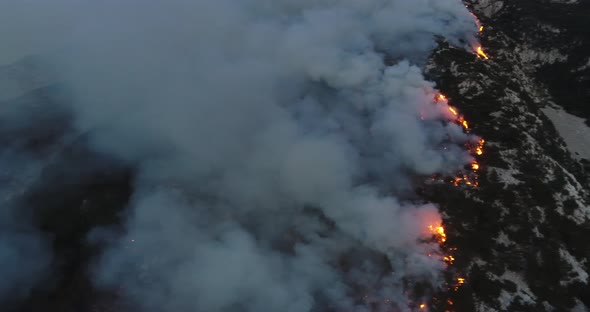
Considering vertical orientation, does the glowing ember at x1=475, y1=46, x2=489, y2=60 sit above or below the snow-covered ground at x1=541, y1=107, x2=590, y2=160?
above

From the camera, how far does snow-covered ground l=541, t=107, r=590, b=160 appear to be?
2398 inches

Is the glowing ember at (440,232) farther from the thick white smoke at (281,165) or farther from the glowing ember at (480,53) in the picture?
the glowing ember at (480,53)

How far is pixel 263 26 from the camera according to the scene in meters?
63.0

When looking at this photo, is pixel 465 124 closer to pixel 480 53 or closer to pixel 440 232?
pixel 440 232

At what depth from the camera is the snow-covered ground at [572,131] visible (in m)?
60.9

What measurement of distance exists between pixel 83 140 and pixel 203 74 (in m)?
16.8

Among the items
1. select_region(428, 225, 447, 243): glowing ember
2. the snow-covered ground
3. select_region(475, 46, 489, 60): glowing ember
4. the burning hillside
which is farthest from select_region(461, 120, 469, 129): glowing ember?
select_region(475, 46, 489, 60): glowing ember

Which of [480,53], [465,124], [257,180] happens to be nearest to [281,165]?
[257,180]

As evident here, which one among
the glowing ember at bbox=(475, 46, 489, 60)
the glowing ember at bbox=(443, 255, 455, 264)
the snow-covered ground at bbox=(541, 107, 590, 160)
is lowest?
the glowing ember at bbox=(443, 255, 455, 264)

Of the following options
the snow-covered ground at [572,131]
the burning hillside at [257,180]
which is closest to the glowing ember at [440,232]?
the burning hillside at [257,180]

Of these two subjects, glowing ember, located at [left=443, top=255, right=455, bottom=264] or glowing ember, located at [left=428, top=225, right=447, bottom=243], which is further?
glowing ember, located at [left=428, top=225, right=447, bottom=243]

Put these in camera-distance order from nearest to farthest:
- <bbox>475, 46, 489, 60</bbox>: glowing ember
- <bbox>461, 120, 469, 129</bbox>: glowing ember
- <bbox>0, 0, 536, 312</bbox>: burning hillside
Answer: <bbox>0, 0, 536, 312</bbox>: burning hillside, <bbox>461, 120, 469, 129</bbox>: glowing ember, <bbox>475, 46, 489, 60</bbox>: glowing ember

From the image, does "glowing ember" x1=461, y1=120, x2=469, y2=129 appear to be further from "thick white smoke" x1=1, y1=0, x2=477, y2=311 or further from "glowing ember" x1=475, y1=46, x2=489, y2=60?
"glowing ember" x1=475, y1=46, x2=489, y2=60

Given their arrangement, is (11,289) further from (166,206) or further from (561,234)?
(561,234)
